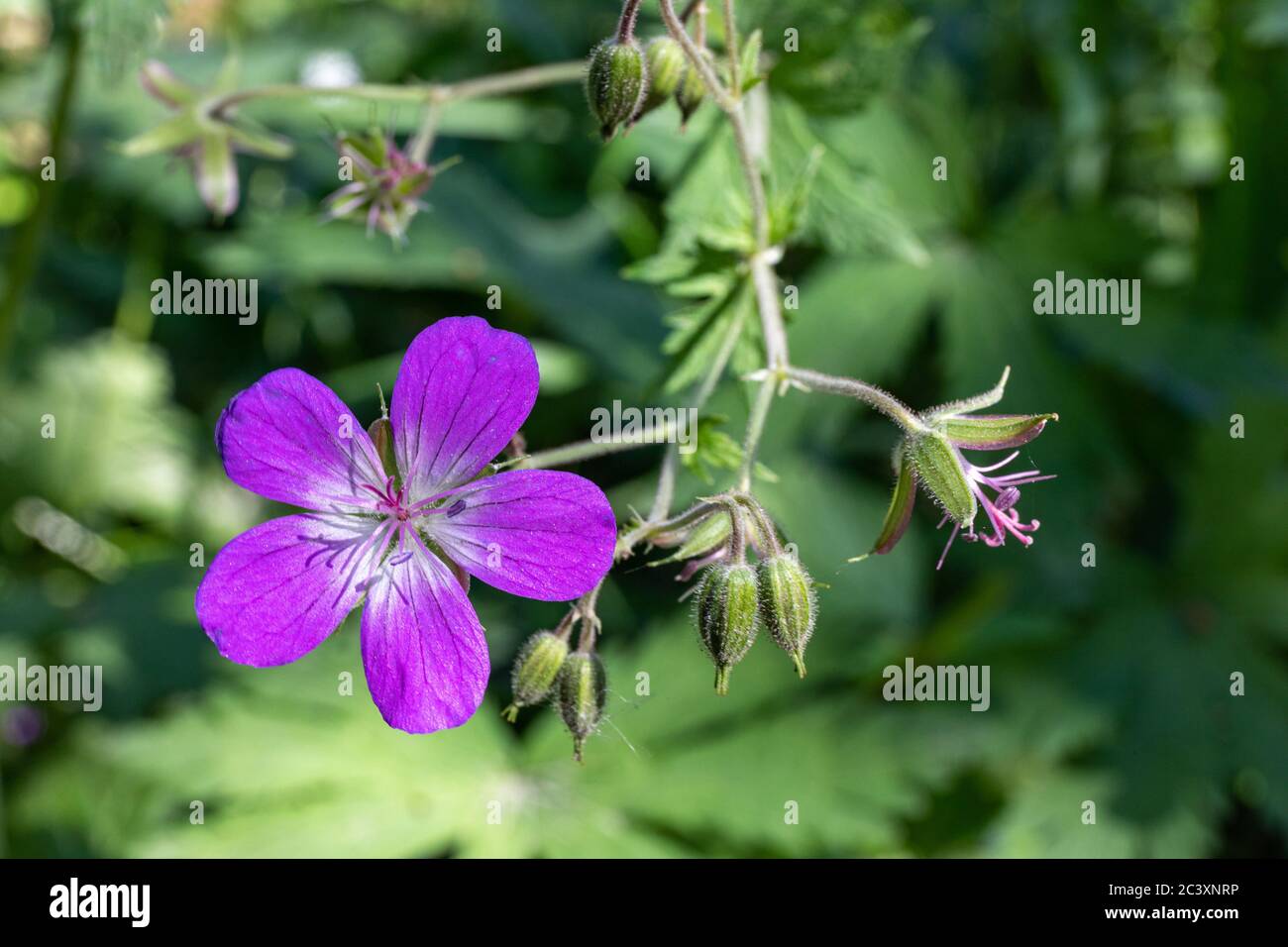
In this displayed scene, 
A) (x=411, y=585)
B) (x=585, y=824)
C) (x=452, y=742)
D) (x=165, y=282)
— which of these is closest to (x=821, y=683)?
(x=585, y=824)

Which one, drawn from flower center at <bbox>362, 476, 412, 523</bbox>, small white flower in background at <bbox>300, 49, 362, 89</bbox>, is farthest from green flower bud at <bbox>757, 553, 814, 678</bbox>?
small white flower in background at <bbox>300, 49, 362, 89</bbox>

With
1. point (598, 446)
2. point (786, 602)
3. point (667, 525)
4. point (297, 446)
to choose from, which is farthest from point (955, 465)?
point (297, 446)

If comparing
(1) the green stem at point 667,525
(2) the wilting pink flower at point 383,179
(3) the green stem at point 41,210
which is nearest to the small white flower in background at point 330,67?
(3) the green stem at point 41,210

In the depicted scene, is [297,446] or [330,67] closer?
[297,446]

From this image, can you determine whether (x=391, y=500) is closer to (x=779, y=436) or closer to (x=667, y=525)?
(x=667, y=525)

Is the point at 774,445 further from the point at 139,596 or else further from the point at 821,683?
the point at 139,596

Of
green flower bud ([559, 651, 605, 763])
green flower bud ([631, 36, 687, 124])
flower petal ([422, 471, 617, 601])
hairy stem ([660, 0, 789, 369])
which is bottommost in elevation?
green flower bud ([559, 651, 605, 763])

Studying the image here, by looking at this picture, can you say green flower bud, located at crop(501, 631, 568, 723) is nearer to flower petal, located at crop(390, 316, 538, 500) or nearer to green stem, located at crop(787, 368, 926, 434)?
flower petal, located at crop(390, 316, 538, 500)
